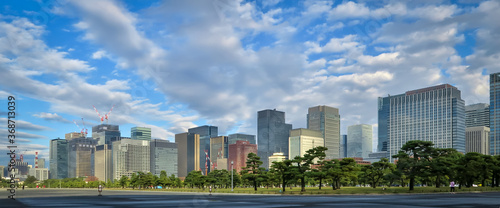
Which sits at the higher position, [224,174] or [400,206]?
[400,206]

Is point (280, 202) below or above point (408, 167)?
below

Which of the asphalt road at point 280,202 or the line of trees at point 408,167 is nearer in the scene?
the asphalt road at point 280,202

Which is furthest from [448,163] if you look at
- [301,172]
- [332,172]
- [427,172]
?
[301,172]

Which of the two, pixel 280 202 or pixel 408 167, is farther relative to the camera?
pixel 408 167

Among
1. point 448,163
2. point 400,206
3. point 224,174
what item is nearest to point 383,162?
point 448,163

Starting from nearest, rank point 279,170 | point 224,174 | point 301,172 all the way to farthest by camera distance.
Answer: point 301,172 < point 279,170 < point 224,174

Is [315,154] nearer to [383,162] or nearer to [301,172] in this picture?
[301,172]

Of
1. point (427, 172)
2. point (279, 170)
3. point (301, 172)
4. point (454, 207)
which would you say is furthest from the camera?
point (279, 170)

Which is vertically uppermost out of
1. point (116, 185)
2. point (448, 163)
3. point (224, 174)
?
point (448, 163)

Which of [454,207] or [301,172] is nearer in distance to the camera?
[454,207]

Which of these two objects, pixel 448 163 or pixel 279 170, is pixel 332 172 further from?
pixel 448 163

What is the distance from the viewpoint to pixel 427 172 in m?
74.3

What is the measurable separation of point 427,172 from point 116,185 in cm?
13407

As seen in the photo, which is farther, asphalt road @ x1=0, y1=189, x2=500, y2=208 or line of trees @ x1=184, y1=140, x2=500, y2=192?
line of trees @ x1=184, y1=140, x2=500, y2=192
